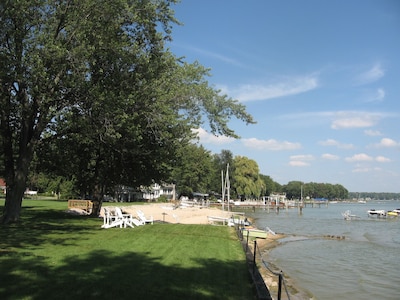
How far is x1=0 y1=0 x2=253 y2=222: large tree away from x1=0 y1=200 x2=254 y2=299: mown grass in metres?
5.30

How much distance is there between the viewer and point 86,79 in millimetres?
18359

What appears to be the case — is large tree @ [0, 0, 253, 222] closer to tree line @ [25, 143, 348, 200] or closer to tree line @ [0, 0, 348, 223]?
tree line @ [0, 0, 348, 223]

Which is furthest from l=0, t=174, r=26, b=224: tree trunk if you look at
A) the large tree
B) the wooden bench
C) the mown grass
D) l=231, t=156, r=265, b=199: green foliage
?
l=231, t=156, r=265, b=199: green foliage

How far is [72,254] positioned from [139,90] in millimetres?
10114

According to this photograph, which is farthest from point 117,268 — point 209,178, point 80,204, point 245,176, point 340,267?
point 245,176

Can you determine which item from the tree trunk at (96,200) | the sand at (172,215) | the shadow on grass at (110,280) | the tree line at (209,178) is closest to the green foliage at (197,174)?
the tree line at (209,178)

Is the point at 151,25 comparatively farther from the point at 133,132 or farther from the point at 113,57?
the point at 133,132

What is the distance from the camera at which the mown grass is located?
24.7 feet

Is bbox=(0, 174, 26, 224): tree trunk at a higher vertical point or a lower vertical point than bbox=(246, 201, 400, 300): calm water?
higher

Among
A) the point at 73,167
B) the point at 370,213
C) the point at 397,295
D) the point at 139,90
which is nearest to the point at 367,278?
the point at 397,295

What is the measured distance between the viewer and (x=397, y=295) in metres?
15.7

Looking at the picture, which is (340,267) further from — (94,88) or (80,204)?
(80,204)

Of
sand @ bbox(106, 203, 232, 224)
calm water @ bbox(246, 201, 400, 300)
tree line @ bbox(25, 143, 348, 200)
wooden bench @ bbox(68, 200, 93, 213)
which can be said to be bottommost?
calm water @ bbox(246, 201, 400, 300)

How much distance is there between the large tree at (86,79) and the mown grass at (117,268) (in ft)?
17.4
